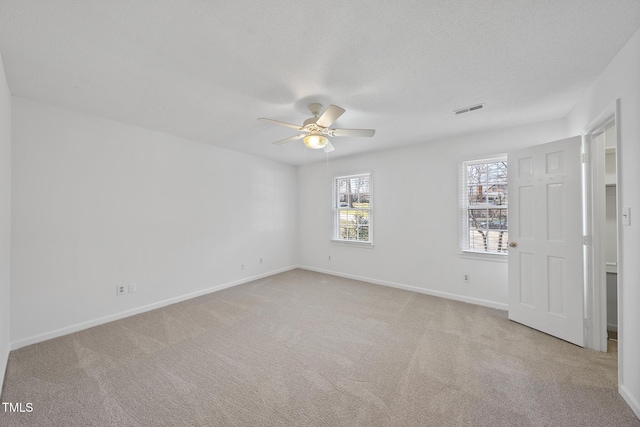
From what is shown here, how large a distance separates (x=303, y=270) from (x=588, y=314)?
4.38m

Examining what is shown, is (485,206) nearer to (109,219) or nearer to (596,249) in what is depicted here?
(596,249)

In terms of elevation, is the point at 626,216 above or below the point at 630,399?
above

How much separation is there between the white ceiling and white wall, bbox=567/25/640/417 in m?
0.18

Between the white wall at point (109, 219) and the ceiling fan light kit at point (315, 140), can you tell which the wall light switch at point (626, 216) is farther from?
the white wall at point (109, 219)

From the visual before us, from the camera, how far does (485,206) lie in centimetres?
354

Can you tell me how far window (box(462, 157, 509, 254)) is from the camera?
11.3 feet

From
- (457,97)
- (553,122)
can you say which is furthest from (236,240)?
(553,122)

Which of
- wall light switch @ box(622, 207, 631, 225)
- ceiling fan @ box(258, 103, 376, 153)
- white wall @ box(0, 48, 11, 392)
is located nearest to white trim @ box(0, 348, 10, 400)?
white wall @ box(0, 48, 11, 392)

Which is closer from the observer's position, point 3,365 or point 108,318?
point 3,365

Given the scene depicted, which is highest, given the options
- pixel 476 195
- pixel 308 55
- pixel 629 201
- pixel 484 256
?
pixel 308 55

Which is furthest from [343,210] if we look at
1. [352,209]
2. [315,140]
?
[315,140]

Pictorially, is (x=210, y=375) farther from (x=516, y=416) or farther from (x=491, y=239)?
(x=491, y=239)

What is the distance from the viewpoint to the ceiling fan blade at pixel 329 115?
2.14 metres

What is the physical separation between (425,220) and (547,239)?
5.11ft
